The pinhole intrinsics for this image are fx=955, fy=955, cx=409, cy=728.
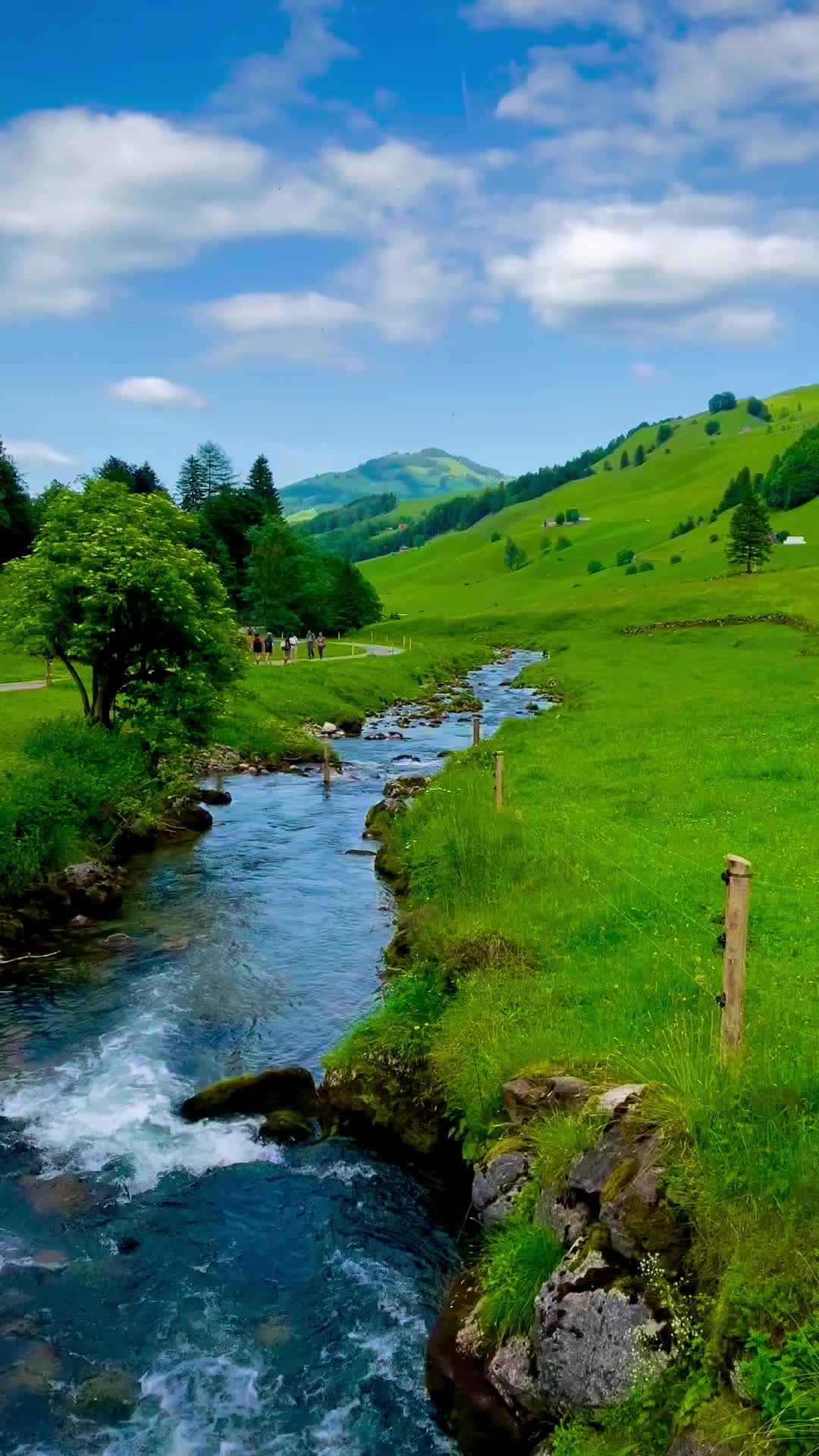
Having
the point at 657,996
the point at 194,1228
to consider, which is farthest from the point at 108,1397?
the point at 657,996

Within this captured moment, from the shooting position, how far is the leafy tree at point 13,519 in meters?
116

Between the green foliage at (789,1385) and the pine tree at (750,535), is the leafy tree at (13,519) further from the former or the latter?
the green foliage at (789,1385)

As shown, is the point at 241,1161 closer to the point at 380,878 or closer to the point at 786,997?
the point at 786,997

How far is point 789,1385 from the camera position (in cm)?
775

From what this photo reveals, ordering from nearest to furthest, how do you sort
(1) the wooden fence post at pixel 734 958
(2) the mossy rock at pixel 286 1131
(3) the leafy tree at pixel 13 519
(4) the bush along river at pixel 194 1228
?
(1) the wooden fence post at pixel 734 958 < (4) the bush along river at pixel 194 1228 < (2) the mossy rock at pixel 286 1131 < (3) the leafy tree at pixel 13 519

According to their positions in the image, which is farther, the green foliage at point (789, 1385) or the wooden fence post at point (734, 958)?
the wooden fence post at point (734, 958)

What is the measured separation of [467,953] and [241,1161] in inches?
225

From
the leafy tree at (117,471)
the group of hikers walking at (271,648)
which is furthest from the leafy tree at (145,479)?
the group of hikers walking at (271,648)

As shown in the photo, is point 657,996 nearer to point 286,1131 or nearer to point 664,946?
point 664,946

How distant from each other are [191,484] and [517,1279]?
152 meters

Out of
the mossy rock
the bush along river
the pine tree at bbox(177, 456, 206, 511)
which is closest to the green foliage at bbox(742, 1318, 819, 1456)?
the bush along river

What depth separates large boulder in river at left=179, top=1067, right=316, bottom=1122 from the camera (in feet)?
55.0

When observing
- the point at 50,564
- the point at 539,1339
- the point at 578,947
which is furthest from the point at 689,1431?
the point at 50,564

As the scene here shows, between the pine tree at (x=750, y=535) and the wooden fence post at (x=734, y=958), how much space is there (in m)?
152
